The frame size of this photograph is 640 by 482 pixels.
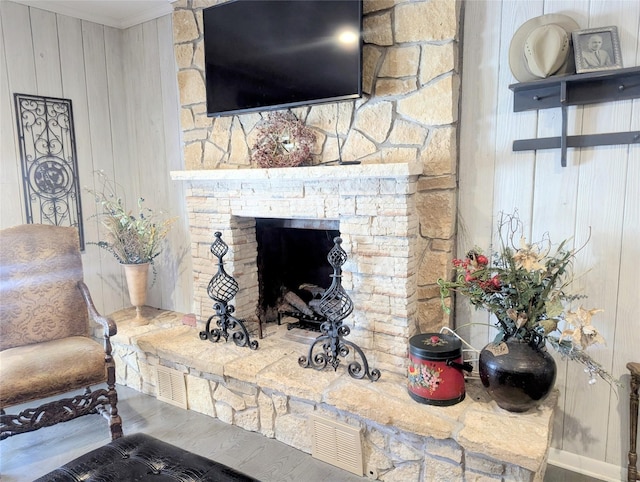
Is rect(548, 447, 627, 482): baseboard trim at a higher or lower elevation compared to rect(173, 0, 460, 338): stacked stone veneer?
lower

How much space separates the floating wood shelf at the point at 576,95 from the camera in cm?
180

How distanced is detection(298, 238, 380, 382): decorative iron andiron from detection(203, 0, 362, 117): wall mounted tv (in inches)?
32.9

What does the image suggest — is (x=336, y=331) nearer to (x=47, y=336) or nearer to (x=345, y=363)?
(x=345, y=363)

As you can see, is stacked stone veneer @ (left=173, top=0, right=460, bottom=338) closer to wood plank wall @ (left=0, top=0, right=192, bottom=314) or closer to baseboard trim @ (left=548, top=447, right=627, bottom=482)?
baseboard trim @ (left=548, top=447, right=627, bottom=482)

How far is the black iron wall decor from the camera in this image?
3084 millimetres

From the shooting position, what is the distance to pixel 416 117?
221 centimetres

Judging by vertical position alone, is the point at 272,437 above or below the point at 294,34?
below

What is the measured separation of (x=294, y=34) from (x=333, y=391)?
73.5 inches

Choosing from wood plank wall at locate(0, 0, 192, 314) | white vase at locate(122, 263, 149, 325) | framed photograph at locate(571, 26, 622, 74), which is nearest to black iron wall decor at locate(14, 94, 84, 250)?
wood plank wall at locate(0, 0, 192, 314)

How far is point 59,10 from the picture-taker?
3152mm

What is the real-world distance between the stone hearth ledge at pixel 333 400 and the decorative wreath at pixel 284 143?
1.10m

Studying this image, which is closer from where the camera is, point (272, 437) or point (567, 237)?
point (567, 237)

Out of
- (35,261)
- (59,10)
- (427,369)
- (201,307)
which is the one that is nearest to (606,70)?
(427,369)

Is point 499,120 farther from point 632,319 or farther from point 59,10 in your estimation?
point 59,10
